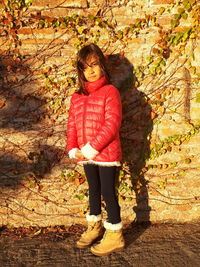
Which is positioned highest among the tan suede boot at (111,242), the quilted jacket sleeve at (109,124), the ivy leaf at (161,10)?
the ivy leaf at (161,10)

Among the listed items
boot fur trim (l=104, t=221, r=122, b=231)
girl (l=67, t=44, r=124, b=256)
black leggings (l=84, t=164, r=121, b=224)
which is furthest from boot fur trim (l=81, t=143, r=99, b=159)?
boot fur trim (l=104, t=221, r=122, b=231)

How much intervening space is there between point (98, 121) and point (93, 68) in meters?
0.51

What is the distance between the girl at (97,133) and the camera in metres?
2.76

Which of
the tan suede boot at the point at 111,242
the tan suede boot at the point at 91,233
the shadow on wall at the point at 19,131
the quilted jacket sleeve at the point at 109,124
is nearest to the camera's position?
the quilted jacket sleeve at the point at 109,124

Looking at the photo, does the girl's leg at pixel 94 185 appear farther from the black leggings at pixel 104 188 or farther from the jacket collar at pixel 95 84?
the jacket collar at pixel 95 84

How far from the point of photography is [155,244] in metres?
3.17

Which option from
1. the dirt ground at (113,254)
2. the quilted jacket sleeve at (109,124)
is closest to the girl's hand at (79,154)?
the quilted jacket sleeve at (109,124)

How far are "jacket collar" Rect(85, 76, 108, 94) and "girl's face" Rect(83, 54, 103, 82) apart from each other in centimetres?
5

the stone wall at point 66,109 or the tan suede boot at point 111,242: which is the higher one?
the stone wall at point 66,109

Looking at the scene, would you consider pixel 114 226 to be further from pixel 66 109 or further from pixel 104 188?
pixel 66 109

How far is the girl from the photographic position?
2760mm

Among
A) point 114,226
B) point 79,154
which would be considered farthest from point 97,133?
point 114,226

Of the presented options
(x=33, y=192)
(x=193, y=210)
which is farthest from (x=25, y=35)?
(x=193, y=210)

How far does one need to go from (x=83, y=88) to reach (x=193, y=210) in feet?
6.58
